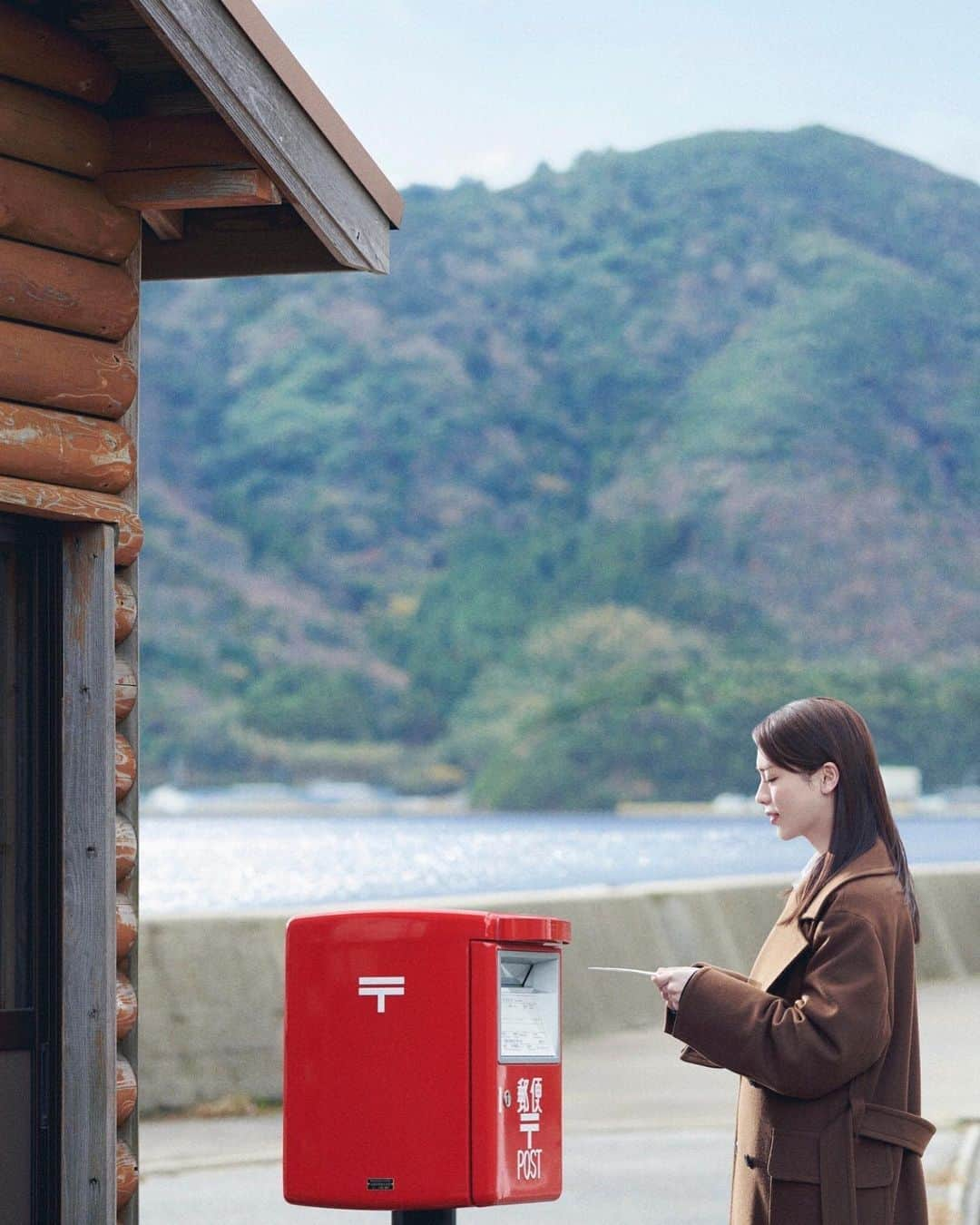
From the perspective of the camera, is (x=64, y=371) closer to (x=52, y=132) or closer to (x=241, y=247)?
(x=52, y=132)

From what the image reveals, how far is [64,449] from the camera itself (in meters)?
5.38

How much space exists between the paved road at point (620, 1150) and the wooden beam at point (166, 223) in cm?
403

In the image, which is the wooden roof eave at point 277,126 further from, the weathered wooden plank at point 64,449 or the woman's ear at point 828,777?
the woman's ear at point 828,777

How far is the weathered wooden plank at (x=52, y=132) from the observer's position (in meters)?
5.29

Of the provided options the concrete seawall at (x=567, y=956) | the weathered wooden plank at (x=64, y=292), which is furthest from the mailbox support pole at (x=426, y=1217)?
the concrete seawall at (x=567, y=956)

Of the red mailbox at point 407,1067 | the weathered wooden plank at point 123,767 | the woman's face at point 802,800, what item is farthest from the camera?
the weathered wooden plank at point 123,767

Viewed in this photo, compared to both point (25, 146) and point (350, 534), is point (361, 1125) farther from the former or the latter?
point (350, 534)

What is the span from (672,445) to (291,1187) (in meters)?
→ 158

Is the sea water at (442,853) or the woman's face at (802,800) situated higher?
the woman's face at (802,800)

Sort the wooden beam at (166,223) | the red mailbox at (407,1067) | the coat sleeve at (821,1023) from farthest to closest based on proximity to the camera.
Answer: the wooden beam at (166,223) → the red mailbox at (407,1067) → the coat sleeve at (821,1023)

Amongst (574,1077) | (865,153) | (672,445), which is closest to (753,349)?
(672,445)

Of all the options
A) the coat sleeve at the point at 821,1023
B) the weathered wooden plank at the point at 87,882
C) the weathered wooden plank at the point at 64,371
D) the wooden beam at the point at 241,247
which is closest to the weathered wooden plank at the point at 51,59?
the weathered wooden plank at the point at 64,371

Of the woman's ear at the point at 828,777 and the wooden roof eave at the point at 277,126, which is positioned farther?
the wooden roof eave at the point at 277,126

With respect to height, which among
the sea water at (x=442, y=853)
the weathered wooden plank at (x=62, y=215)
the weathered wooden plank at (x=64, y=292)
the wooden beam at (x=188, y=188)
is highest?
the wooden beam at (x=188, y=188)
